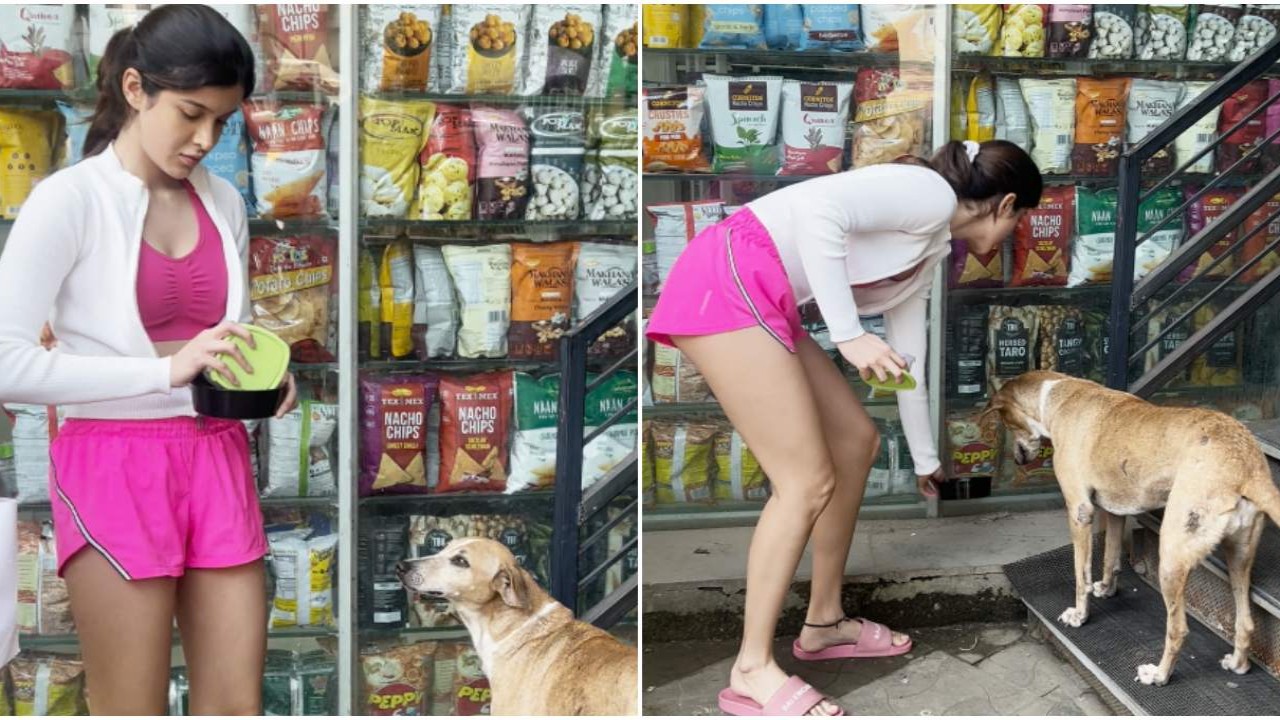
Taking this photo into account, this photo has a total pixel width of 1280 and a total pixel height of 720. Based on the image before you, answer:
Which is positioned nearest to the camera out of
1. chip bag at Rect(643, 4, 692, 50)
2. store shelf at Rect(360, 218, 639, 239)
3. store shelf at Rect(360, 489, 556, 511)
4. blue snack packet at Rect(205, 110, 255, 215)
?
blue snack packet at Rect(205, 110, 255, 215)

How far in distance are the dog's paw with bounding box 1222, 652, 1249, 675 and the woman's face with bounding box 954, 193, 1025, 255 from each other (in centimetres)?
119

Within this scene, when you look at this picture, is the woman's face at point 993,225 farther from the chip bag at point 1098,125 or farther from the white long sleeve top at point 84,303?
the white long sleeve top at point 84,303

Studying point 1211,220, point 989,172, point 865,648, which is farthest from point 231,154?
point 1211,220

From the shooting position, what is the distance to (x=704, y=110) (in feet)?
13.3

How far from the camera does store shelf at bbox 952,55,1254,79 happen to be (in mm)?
4188

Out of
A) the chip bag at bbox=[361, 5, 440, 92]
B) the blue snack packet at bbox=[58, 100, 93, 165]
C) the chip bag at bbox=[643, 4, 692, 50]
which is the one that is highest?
the chip bag at bbox=[643, 4, 692, 50]

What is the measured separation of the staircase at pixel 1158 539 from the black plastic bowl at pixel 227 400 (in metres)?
2.14

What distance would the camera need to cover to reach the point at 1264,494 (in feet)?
9.12

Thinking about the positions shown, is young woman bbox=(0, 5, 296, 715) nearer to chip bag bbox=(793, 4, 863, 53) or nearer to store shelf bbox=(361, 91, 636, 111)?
store shelf bbox=(361, 91, 636, 111)

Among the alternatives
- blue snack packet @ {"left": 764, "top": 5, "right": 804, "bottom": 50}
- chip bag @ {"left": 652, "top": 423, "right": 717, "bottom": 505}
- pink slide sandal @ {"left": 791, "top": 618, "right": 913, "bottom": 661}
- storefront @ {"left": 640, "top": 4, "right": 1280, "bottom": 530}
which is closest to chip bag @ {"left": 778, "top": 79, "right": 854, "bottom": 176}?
storefront @ {"left": 640, "top": 4, "right": 1280, "bottom": 530}

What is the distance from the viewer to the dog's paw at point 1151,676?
2979mm

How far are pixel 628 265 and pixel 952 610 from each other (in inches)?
57.0

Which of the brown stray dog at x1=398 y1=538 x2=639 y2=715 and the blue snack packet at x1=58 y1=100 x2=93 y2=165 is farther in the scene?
the blue snack packet at x1=58 y1=100 x2=93 y2=165

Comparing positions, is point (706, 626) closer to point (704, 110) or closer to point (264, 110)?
point (704, 110)
